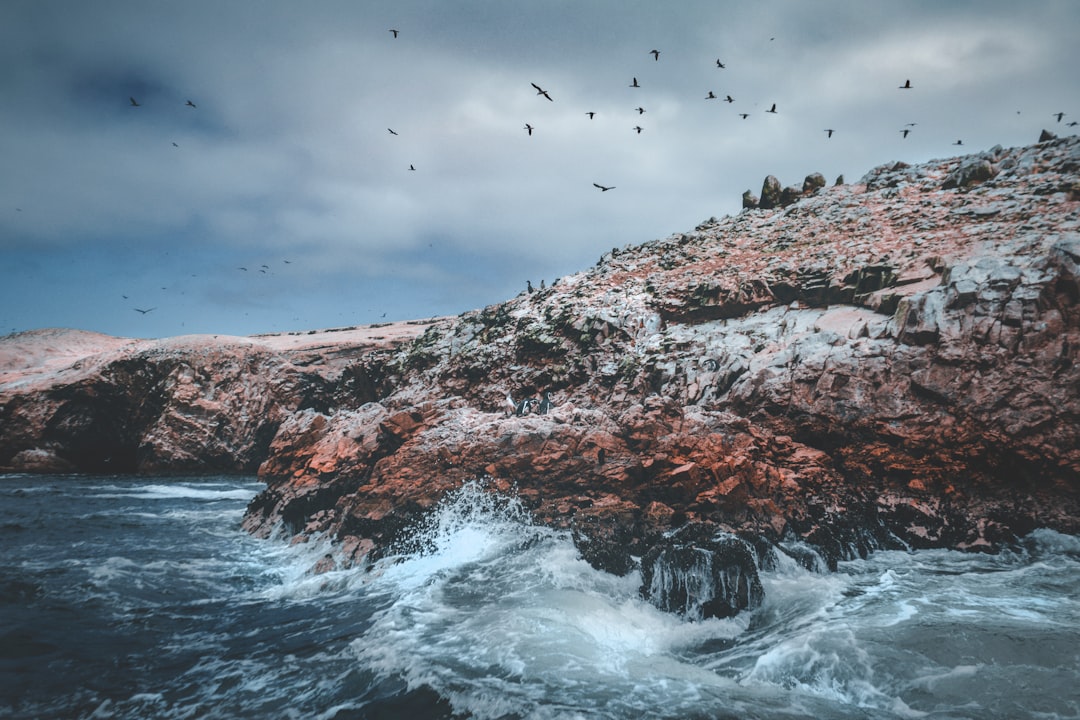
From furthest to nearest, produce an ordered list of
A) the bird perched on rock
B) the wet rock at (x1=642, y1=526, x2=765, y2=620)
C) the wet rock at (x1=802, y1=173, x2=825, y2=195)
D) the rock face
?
the wet rock at (x1=802, y1=173, x2=825, y2=195) < the bird perched on rock < the rock face < the wet rock at (x1=642, y1=526, x2=765, y2=620)

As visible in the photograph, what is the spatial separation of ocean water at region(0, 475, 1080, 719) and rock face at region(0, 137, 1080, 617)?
0.99 meters

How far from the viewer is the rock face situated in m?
11.7

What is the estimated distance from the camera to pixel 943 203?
2194cm

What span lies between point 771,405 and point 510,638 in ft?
34.1

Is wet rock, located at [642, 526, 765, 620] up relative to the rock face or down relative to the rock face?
down

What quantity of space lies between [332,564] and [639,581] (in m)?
8.41

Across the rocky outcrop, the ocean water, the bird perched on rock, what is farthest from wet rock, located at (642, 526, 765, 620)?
the rocky outcrop

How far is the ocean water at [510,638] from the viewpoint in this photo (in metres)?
6.78

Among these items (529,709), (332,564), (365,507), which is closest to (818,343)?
Result: (529,709)

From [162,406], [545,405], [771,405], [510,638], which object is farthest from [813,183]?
[162,406]

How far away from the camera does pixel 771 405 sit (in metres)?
14.6

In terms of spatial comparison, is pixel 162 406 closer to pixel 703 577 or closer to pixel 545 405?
pixel 545 405

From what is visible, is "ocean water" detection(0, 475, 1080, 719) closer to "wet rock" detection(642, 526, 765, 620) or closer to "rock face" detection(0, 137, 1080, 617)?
"wet rock" detection(642, 526, 765, 620)

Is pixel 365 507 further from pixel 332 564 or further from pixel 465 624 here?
pixel 465 624
